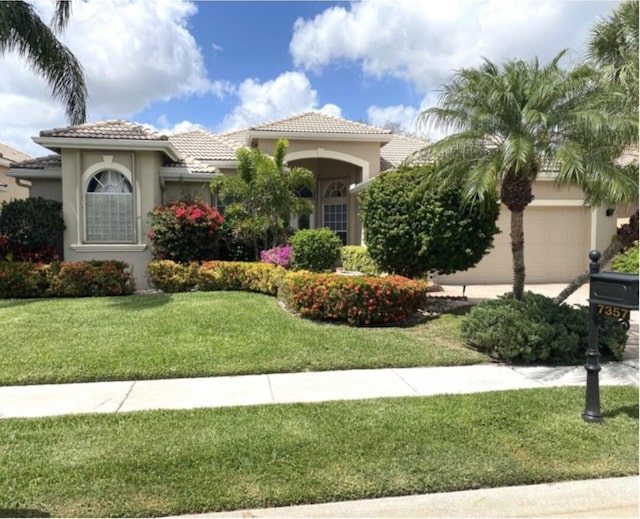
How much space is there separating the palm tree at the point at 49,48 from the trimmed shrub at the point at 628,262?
17449 millimetres

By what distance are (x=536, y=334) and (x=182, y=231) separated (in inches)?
366

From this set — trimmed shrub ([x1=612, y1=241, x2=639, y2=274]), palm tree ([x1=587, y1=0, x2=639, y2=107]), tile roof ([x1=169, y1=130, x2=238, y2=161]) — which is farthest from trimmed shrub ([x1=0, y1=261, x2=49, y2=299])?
trimmed shrub ([x1=612, y1=241, x2=639, y2=274])

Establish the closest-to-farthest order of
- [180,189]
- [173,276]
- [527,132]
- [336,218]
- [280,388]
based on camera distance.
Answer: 1. [280,388]
2. [527,132]
3. [173,276]
4. [180,189]
5. [336,218]

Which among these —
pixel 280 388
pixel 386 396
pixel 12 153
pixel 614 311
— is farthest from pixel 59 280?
pixel 12 153

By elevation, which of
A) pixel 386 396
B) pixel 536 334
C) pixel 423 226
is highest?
pixel 423 226

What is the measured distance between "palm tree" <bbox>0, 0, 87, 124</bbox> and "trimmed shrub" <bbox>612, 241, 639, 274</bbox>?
57.2 feet

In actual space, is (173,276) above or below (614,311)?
below

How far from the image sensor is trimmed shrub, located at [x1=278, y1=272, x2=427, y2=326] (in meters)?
8.87

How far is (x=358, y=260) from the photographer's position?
50.9 feet

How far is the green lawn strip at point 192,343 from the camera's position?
21.1 feet

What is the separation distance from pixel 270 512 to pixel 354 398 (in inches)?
89.5

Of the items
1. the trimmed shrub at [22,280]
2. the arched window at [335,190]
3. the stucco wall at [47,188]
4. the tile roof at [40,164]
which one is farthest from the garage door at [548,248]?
the tile roof at [40,164]

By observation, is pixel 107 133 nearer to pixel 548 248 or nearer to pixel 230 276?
pixel 230 276

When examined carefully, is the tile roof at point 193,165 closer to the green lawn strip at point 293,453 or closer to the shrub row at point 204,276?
the shrub row at point 204,276
